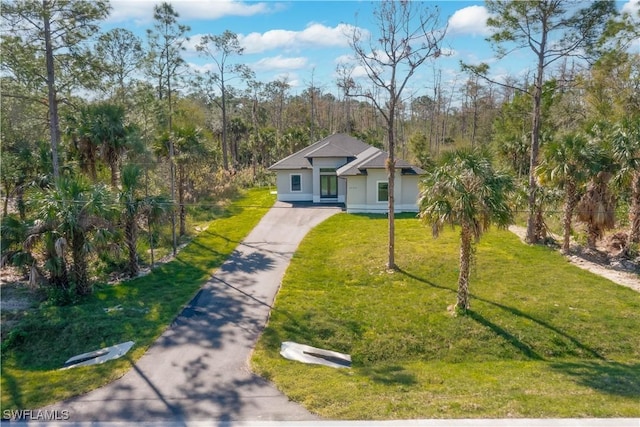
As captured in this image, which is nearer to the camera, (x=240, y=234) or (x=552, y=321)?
(x=552, y=321)

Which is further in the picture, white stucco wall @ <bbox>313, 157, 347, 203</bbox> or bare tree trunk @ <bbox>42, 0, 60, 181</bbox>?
white stucco wall @ <bbox>313, 157, 347, 203</bbox>

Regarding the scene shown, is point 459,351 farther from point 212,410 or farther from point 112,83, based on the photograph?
point 112,83

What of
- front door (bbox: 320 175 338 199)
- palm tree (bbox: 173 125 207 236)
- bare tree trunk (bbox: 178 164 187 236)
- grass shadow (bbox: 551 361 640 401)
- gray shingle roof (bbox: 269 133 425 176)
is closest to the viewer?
grass shadow (bbox: 551 361 640 401)

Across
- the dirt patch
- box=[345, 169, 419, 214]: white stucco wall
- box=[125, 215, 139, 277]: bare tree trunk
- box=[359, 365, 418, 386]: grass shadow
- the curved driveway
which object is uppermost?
box=[345, 169, 419, 214]: white stucco wall

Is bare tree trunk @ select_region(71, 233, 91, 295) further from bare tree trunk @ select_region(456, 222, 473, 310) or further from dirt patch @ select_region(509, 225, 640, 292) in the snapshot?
dirt patch @ select_region(509, 225, 640, 292)

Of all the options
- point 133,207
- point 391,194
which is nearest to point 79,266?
point 133,207

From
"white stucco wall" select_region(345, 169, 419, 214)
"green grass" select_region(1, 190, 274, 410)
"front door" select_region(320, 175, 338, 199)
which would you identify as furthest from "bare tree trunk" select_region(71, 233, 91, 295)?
"front door" select_region(320, 175, 338, 199)

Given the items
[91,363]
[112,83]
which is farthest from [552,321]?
[112,83]

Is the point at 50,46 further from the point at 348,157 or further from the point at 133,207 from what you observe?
the point at 348,157
